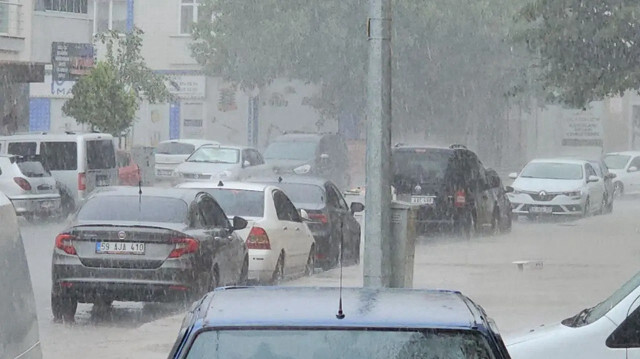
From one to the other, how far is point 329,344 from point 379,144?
7.69 metres

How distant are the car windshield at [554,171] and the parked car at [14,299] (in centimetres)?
2801

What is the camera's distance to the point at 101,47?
60.5 metres

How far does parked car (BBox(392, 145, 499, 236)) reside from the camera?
83.4ft

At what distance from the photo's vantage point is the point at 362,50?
51.2 metres

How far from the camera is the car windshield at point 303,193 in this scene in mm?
21453

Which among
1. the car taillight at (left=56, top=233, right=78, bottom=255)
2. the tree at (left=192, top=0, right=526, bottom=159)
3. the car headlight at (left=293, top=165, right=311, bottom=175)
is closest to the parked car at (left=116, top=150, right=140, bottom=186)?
the car headlight at (left=293, top=165, right=311, bottom=175)

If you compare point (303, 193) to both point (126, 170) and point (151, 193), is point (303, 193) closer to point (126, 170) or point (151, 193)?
point (151, 193)

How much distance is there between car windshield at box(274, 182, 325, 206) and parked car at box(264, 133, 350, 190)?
623 inches

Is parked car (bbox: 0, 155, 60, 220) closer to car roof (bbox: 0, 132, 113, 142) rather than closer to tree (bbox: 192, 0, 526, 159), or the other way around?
car roof (bbox: 0, 132, 113, 142)

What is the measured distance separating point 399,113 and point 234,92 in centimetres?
800

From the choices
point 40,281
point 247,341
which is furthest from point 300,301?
point 40,281

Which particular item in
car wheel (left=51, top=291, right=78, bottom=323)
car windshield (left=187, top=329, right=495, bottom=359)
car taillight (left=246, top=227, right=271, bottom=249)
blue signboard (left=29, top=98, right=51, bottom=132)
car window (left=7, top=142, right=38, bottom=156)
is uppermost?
blue signboard (left=29, top=98, right=51, bottom=132)

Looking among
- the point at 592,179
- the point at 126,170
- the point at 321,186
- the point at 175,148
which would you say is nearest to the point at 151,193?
the point at 321,186

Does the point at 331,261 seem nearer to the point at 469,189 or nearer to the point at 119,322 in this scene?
the point at 469,189
